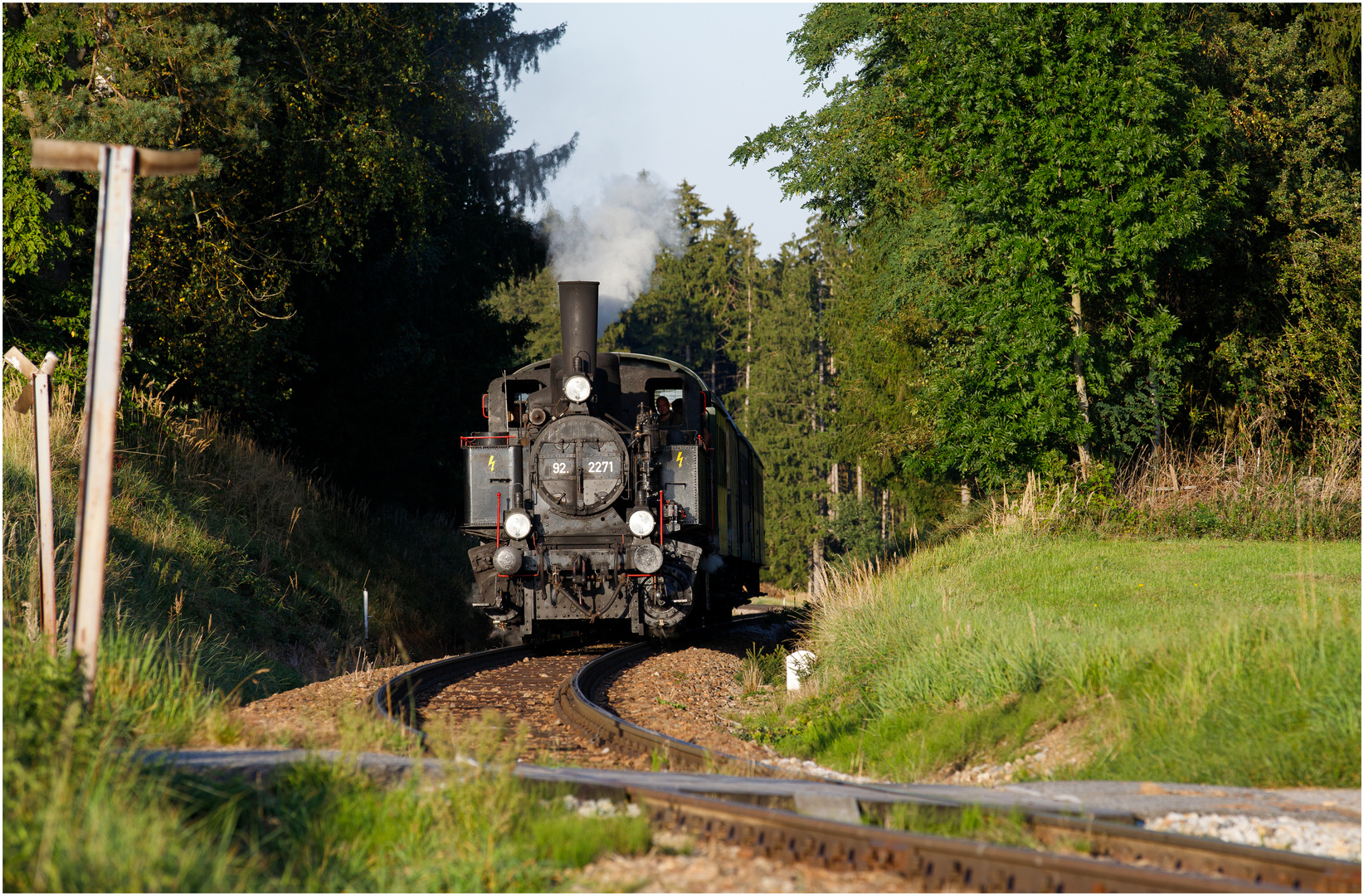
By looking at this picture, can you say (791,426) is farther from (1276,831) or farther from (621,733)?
(1276,831)

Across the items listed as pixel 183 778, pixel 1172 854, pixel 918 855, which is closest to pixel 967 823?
pixel 918 855

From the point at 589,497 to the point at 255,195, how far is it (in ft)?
28.5

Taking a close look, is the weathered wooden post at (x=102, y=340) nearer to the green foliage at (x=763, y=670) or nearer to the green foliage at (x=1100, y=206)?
the green foliage at (x=763, y=670)

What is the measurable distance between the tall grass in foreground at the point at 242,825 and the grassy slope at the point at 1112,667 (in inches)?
150

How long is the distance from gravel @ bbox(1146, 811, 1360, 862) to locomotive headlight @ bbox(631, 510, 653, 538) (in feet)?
28.0

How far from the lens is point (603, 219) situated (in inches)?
2431

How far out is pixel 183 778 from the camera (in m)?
4.93

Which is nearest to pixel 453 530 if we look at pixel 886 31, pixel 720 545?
pixel 720 545

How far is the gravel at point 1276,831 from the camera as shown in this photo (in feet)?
15.3

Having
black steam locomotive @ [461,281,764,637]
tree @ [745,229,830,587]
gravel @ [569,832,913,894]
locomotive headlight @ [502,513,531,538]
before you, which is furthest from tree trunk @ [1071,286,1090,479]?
tree @ [745,229,830,587]

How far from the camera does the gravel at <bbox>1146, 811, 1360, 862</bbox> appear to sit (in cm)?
466

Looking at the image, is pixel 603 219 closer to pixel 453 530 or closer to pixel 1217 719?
pixel 453 530

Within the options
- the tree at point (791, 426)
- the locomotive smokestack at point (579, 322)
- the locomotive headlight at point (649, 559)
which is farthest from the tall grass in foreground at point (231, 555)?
the tree at point (791, 426)

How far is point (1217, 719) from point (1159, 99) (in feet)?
38.6
